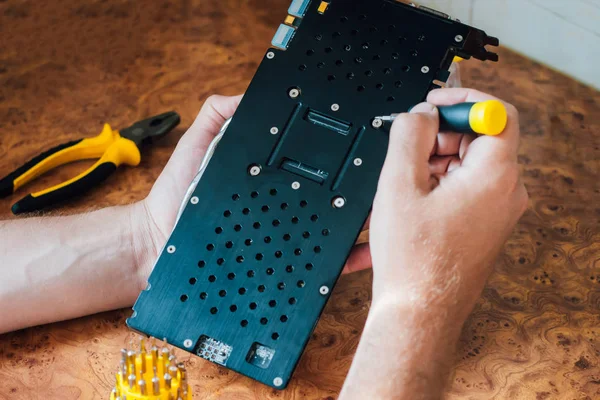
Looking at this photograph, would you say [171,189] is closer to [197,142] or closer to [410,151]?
[197,142]

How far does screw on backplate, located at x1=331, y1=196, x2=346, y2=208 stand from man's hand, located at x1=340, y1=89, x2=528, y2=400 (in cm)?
10

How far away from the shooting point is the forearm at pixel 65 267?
2.96ft

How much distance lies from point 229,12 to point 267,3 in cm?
7

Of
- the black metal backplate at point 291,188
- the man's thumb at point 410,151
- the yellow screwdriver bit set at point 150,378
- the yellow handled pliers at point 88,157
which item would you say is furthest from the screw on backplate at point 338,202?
the yellow handled pliers at point 88,157

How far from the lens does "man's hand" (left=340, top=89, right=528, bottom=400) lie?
0.69 m

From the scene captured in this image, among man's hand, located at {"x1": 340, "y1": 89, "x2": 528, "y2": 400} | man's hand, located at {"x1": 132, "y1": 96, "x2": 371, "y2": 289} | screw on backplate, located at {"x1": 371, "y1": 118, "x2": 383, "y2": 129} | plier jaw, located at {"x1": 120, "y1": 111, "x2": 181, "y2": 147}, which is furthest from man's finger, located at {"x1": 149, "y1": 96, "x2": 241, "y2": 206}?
man's hand, located at {"x1": 340, "y1": 89, "x2": 528, "y2": 400}

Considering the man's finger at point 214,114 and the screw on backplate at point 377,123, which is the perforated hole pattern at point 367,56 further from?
the man's finger at point 214,114

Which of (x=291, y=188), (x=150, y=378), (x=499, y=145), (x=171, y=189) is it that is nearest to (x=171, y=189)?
(x=171, y=189)

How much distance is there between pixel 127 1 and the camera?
1.31 m

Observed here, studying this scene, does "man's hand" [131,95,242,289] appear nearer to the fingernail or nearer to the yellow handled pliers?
the yellow handled pliers

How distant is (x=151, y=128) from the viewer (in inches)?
43.4

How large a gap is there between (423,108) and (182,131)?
46 cm

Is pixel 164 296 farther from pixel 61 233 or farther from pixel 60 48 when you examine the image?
pixel 60 48

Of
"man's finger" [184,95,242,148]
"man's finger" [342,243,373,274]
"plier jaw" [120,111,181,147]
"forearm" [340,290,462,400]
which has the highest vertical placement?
"man's finger" [184,95,242,148]
